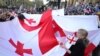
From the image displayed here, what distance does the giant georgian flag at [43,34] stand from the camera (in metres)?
7.85

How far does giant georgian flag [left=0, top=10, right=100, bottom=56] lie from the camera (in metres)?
7.85

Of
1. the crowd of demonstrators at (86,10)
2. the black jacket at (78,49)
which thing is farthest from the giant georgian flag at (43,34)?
the crowd of demonstrators at (86,10)

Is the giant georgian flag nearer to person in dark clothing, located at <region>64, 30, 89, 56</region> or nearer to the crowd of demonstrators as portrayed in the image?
person in dark clothing, located at <region>64, 30, 89, 56</region>

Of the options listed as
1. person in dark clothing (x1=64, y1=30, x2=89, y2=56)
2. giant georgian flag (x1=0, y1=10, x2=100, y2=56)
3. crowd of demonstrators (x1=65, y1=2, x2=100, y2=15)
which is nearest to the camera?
person in dark clothing (x1=64, y1=30, x2=89, y2=56)

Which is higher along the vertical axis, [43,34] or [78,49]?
[78,49]

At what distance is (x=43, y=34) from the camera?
8.05 m

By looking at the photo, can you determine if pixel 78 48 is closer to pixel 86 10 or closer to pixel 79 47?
pixel 79 47

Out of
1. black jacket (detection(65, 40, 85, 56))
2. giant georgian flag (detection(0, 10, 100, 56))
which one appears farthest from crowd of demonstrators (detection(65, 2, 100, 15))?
black jacket (detection(65, 40, 85, 56))

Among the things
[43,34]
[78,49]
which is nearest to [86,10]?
[43,34]

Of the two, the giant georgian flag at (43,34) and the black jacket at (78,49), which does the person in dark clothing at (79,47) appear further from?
the giant georgian flag at (43,34)

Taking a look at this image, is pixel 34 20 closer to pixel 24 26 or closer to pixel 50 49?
pixel 24 26

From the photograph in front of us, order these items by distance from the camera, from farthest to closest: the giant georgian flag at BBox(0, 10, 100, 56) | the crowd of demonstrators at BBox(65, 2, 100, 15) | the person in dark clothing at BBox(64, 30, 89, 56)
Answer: the crowd of demonstrators at BBox(65, 2, 100, 15) → the giant georgian flag at BBox(0, 10, 100, 56) → the person in dark clothing at BBox(64, 30, 89, 56)

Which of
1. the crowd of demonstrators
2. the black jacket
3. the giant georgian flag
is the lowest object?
the crowd of demonstrators

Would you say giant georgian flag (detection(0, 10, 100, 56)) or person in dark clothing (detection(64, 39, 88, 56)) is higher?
person in dark clothing (detection(64, 39, 88, 56))
